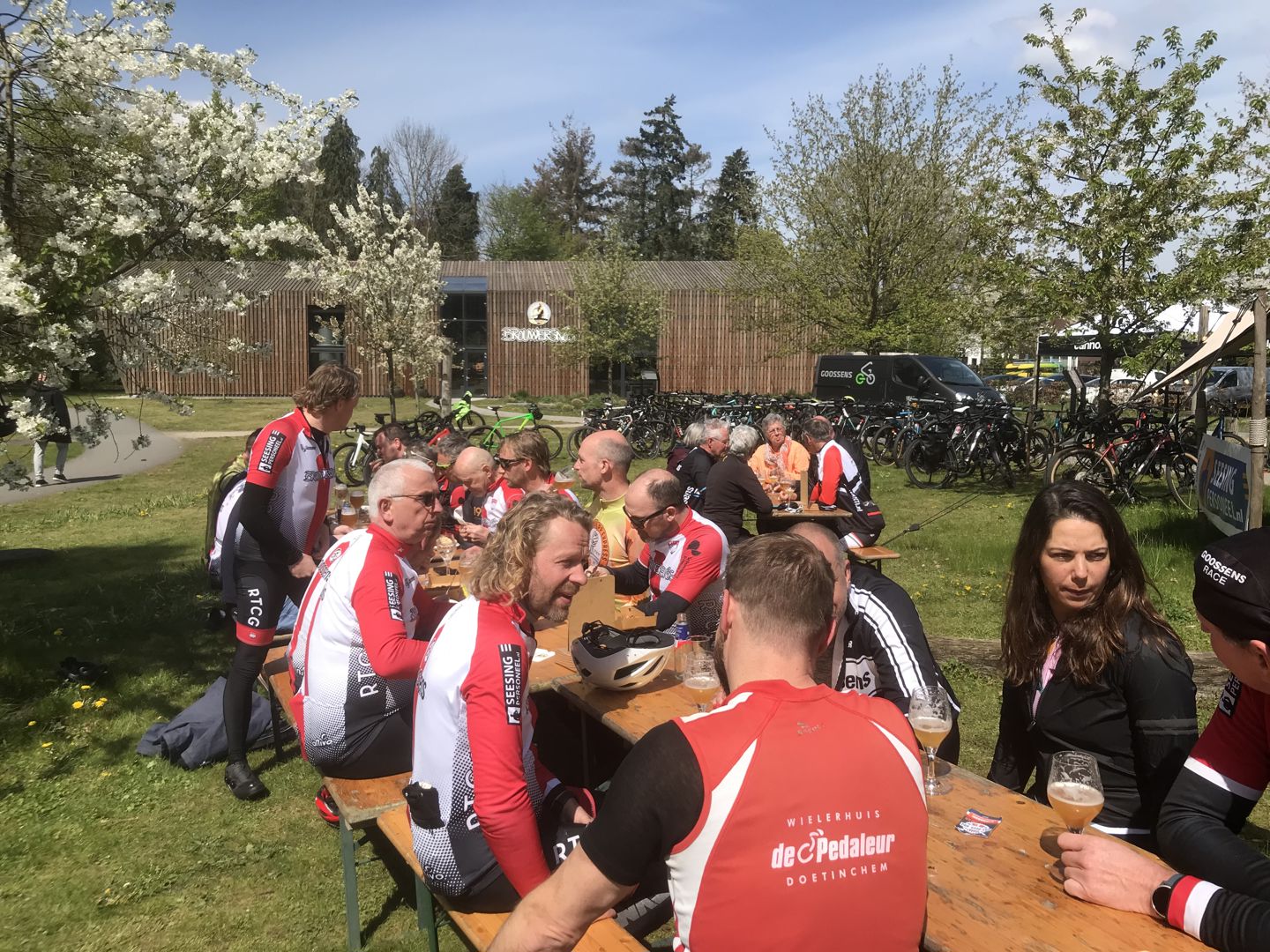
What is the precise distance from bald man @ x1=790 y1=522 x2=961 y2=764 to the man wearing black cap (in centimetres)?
83

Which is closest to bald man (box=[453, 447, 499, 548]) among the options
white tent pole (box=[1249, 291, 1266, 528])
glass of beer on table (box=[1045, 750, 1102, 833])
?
glass of beer on table (box=[1045, 750, 1102, 833])

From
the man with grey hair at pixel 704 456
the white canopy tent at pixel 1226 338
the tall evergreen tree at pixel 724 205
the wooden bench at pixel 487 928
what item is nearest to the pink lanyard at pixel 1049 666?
the wooden bench at pixel 487 928

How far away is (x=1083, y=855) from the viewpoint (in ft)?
6.72

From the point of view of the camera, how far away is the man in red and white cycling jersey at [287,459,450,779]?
3117 millimetres

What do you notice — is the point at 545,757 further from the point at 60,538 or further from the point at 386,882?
the point at 60,538

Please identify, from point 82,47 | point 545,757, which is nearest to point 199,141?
point 82,47

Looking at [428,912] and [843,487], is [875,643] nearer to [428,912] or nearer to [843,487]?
[428,912]

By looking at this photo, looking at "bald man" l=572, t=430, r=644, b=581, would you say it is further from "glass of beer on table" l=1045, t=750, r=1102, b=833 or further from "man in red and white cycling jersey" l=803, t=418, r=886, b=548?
"glass of beer on table" l=1045, t=750, r=1102, b=833

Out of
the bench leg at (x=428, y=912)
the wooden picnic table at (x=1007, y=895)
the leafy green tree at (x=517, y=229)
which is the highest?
the leafy green tree at (x=517, y=229)

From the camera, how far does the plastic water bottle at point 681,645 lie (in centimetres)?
346

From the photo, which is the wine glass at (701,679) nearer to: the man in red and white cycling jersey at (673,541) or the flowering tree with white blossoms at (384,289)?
the man in red and white cycling jersey at (673,541)

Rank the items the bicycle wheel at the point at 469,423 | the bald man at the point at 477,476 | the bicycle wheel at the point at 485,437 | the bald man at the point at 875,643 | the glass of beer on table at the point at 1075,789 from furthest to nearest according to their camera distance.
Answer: the bicycle wheel at the point at 469,423 → the bicycle wheel at the point at 485,437 → the bald man at the point at 477,476 → the bald man at the point at 875,643 → the glass of beer on table at the point at 1075,789

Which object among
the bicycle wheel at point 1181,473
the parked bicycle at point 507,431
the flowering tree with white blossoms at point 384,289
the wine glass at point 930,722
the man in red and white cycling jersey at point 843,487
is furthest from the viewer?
the flowering tree with white blossoms at point 384,289

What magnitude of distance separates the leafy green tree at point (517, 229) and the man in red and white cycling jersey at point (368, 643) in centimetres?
5220
